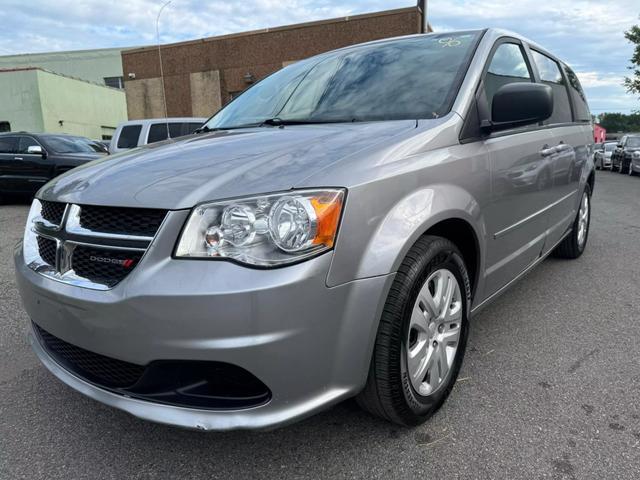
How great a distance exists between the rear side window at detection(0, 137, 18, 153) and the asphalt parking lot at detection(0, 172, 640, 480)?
26.6 ft

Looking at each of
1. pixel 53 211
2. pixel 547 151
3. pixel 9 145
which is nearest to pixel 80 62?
pixel 9 145

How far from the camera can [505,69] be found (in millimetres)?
2867

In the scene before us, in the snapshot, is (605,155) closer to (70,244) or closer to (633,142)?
(633,142)

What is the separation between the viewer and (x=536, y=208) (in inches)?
119

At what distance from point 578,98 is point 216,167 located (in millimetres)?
4002

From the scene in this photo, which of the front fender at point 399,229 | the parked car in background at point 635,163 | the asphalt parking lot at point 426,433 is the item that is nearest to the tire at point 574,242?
the asphalt parking lot at point 426,433

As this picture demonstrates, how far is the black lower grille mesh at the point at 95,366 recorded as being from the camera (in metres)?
1.76

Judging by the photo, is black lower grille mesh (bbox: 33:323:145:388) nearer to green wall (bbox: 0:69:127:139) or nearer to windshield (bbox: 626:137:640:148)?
windshield (bbox: 626:137:640:148)

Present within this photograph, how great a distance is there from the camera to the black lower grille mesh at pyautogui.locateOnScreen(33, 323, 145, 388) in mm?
1758

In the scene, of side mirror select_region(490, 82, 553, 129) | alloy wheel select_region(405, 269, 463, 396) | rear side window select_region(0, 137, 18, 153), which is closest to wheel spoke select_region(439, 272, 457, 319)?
alloy wheel select_region(405, 269, 463, 396)

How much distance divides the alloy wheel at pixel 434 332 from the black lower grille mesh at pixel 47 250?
144cm

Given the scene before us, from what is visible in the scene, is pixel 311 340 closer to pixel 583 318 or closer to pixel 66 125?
pixel 583 318

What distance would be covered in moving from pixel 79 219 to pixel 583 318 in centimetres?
311

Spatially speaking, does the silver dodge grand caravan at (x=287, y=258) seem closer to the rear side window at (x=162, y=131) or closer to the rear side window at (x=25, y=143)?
the rear side window at (x=162, y=131)
